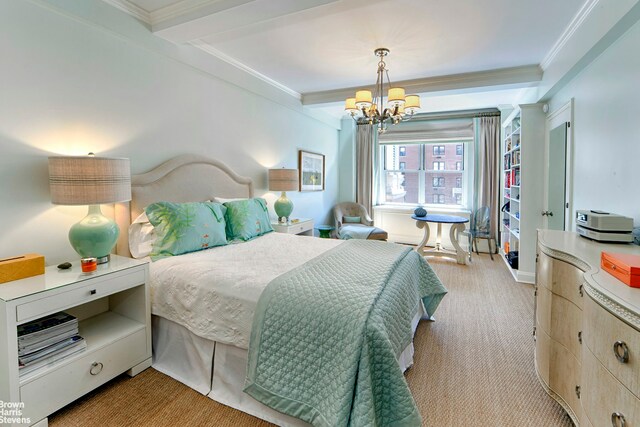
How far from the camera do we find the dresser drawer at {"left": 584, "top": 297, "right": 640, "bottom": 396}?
38.3 inches

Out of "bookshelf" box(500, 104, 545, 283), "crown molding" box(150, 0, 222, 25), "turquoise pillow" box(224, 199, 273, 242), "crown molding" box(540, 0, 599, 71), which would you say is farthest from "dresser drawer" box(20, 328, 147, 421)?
"bookshelf" box(500, 104, 545, 283)

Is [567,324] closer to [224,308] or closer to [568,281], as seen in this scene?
[568,281]

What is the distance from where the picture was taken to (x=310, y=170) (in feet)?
17.3

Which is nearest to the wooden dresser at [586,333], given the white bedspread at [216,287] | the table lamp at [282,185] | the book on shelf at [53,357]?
the white bedspread at [216,287]

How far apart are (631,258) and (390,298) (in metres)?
1.03

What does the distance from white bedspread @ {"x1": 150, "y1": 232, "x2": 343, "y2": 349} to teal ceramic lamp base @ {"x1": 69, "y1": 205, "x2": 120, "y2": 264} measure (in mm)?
332

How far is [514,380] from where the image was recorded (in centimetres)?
205

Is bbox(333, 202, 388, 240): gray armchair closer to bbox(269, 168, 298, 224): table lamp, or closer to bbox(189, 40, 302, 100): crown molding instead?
bbox(269, 168, 298, 224): table lamp

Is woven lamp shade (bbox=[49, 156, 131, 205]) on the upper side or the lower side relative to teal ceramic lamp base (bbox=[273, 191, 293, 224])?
upper

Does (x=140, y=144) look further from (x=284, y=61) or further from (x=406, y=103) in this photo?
(x=406, y=103)

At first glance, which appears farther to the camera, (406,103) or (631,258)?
(406,103)

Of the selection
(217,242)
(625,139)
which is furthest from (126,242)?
(625,139)

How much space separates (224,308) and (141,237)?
1.08m

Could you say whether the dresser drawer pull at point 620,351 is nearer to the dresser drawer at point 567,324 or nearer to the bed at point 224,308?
the dresser drawer at point 567,324
